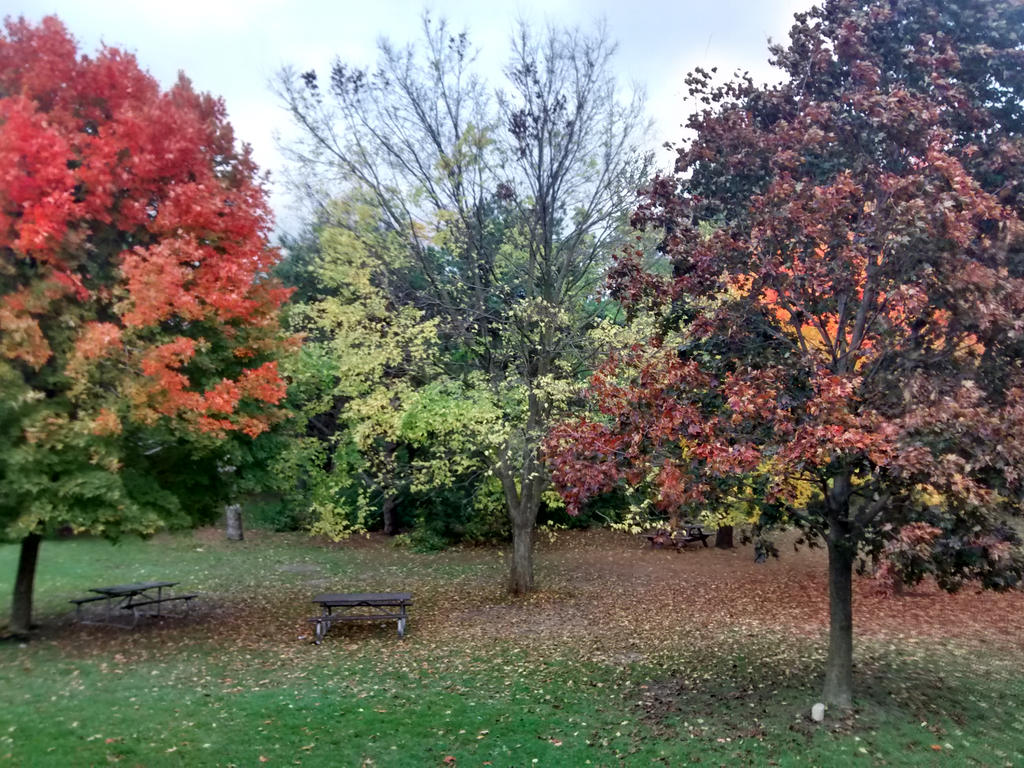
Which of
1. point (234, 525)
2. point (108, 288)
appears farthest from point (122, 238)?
point (234, 525)

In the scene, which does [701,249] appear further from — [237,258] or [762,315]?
[237,258]

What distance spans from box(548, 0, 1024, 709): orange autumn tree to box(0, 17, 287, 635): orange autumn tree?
4809 millimetres

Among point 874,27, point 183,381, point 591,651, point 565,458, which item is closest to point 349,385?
point 183,381

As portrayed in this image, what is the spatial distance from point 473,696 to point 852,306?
20.1 ft

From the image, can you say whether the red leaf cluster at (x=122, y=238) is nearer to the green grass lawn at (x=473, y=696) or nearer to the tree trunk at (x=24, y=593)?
the green grass lawn at (x=473, y=696)

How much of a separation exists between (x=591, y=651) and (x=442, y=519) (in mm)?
13282

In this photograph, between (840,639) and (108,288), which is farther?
(108,288)

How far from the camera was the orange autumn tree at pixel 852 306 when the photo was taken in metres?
6.33

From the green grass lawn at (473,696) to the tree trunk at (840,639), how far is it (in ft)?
0.95

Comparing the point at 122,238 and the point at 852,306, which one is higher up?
the point at 122,238

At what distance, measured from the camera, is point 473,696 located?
9008mm

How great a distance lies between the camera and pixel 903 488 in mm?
6480

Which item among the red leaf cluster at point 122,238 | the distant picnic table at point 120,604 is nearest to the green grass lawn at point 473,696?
the distant picnic table at point 120,604

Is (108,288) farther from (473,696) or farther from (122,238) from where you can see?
(473,696)
